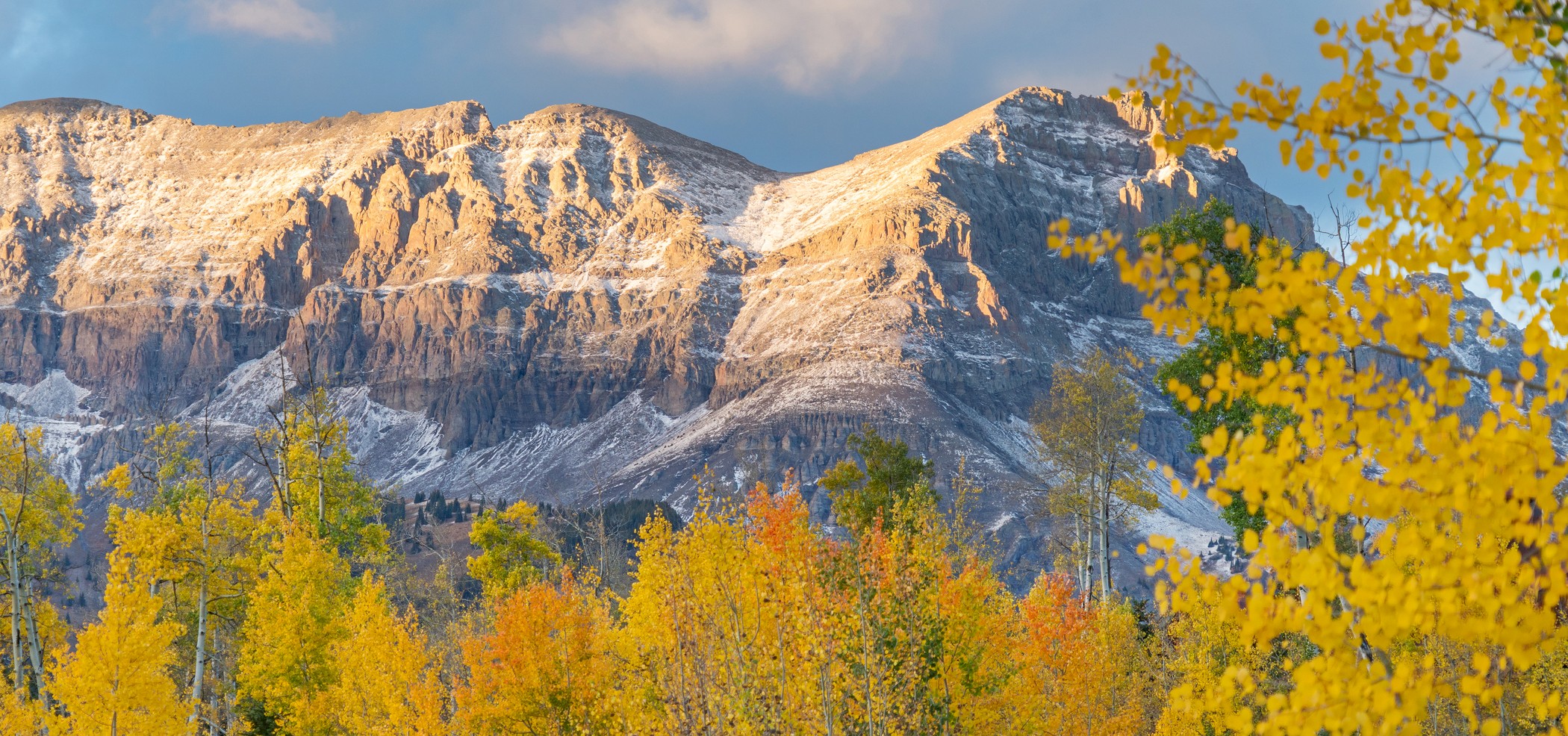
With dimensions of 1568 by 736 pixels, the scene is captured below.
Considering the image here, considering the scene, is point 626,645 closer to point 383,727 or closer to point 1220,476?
point 383,727

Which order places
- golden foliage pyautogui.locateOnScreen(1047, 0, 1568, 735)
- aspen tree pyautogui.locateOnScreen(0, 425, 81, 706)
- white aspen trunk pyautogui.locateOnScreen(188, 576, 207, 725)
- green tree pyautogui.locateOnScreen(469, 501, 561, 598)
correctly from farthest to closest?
green tree pyautogui.locateOnScreen(469, 501, 561, 598) → aspen tree pyautogui.locateOnScreen(0, 425, 81, 706) → white aspen trunk pyautogui.locateOnScreen(188, 576, 207, 725) → golden foliage pyautogui.locateOnScreen(1047, 0, 1568, 735)

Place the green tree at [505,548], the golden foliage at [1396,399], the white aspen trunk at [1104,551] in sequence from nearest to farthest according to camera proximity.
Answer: the golden foliage at [1396,399] → the white aspen trunk at [1104,551] → the green tree at [505,548]

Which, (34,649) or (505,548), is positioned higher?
(505,548)

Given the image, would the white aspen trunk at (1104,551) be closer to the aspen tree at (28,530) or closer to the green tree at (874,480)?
the green tree at (874,480)

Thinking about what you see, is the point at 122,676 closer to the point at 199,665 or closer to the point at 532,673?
the point at 199,665

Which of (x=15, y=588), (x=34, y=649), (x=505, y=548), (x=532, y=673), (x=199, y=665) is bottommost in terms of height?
(x=34, y=649)

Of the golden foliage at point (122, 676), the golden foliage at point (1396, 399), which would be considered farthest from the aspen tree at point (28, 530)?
the golden foliage at point (1396, 399)

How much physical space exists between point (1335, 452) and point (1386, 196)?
96cm

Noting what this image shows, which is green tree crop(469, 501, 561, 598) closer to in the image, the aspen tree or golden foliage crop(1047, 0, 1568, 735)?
the aspen tree

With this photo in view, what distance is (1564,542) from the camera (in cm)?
314

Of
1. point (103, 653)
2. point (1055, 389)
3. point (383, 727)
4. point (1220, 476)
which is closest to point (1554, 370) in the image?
point (1220, 476)

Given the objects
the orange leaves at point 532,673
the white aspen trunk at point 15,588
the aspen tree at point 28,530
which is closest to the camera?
the white aspen trunk at point 15,588

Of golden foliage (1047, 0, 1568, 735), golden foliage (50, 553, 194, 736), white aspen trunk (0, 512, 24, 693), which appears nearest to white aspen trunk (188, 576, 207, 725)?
golden foliage (50, 553, 194, 736)

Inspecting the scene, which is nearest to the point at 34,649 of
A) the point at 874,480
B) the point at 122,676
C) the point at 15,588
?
the point at 15,588
